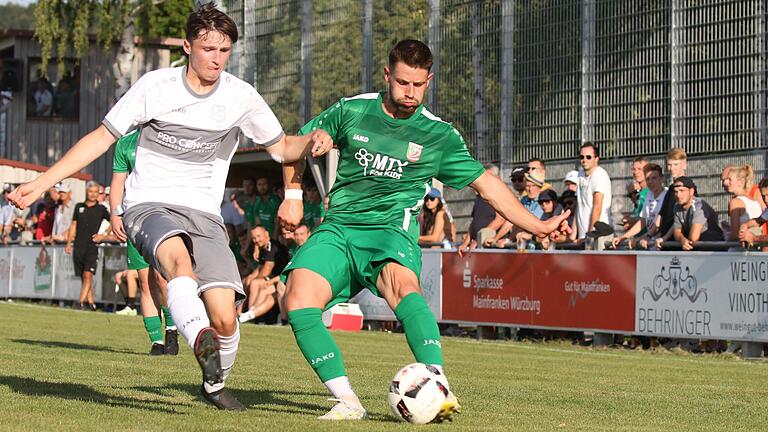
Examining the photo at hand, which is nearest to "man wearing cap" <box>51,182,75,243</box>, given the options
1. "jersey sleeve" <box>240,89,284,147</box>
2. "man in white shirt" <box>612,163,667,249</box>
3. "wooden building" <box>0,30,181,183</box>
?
"man in white shirt" <box>612,163,667,249</box>

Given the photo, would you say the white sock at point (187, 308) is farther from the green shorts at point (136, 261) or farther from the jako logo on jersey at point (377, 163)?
the green shorts at point (136, 261)

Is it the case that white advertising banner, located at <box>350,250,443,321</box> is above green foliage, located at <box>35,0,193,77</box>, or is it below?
below

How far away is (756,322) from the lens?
1606 centimetres

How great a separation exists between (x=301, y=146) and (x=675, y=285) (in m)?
9.89

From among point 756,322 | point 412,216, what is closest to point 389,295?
point 412,216

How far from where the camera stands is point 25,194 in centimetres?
774

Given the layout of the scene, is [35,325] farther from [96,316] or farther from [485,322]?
[485,322]

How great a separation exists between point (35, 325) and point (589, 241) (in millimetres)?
7560

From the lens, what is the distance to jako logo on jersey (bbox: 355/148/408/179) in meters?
8.28

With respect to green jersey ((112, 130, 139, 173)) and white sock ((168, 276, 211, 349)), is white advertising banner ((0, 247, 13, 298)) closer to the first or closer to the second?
green jersey ((112, 130, 139, 173))

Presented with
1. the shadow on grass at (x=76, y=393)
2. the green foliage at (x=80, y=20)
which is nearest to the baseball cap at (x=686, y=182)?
the shadow on grass at (x=76, y=393)

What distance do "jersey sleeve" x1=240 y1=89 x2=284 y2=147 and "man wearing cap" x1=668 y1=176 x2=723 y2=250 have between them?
9.14 meters

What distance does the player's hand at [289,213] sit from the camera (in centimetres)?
803

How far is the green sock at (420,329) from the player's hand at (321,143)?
1.06 meters
